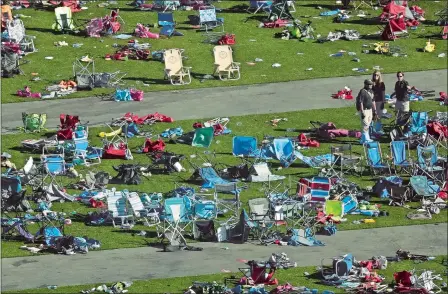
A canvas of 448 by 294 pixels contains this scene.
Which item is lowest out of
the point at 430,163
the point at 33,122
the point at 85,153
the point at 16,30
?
the point at 430,163

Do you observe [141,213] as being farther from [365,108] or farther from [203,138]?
[365,108]

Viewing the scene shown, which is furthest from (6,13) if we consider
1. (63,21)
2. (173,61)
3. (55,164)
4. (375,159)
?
(375,159)

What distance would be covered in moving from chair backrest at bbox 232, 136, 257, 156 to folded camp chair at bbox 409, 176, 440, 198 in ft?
14.2

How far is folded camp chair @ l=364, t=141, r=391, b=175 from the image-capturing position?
40.9 m

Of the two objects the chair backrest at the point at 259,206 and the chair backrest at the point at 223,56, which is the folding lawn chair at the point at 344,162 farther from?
the chair backrest at the point at 223,56

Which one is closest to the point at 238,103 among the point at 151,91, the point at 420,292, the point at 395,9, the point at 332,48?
the point at 151,91

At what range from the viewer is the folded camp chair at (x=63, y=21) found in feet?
173

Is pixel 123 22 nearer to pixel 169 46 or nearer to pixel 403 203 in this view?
pixel 169 46

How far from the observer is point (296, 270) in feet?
117

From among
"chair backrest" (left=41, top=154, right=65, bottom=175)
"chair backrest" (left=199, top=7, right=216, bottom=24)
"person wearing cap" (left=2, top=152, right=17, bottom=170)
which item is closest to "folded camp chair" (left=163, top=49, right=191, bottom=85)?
"chair backrest" (left=199, top=7, right=216, bottom=24)

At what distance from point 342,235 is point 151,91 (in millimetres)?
11660

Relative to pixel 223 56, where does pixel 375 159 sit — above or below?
below

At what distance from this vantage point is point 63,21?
2076 inches

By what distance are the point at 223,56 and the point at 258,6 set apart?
6.77 m
